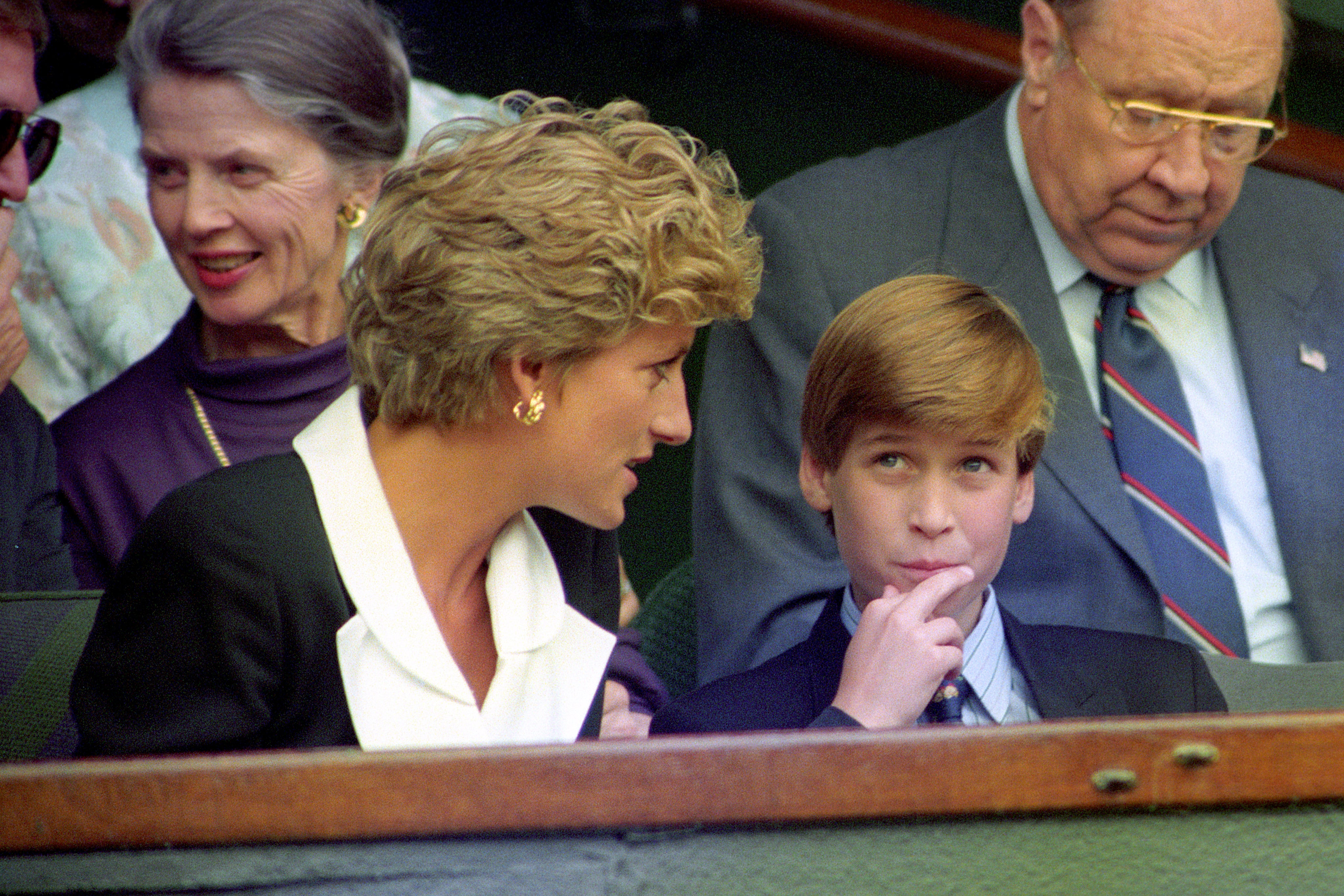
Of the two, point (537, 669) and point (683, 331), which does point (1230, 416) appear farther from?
point (537, 669)

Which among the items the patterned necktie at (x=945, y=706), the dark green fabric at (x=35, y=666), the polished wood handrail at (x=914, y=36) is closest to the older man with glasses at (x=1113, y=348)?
the patterned necktie at (x=945, y=706)

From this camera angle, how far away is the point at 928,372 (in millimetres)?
1518

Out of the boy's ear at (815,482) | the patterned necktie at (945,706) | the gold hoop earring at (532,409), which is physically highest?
A: the gold hoop earring at (532,409)

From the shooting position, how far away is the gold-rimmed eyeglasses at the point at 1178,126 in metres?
1.89

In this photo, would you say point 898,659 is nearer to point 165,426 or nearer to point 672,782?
point 672,782

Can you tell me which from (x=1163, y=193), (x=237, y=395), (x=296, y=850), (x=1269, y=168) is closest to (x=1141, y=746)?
(x=296, y=850)

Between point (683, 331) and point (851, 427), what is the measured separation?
202mm

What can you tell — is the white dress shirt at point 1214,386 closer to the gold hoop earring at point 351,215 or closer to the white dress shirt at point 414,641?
the white dress shirt at point 414,641

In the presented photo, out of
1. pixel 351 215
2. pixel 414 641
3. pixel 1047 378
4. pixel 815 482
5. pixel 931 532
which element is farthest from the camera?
pixel 351 215

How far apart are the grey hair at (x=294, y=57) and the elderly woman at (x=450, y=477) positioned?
0.57 m

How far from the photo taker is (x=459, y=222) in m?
1.41

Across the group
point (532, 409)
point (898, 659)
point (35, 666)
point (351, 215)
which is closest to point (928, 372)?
point (898, 659)

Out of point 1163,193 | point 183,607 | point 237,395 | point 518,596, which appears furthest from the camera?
point 237,395

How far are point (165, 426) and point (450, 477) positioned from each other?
74cm
